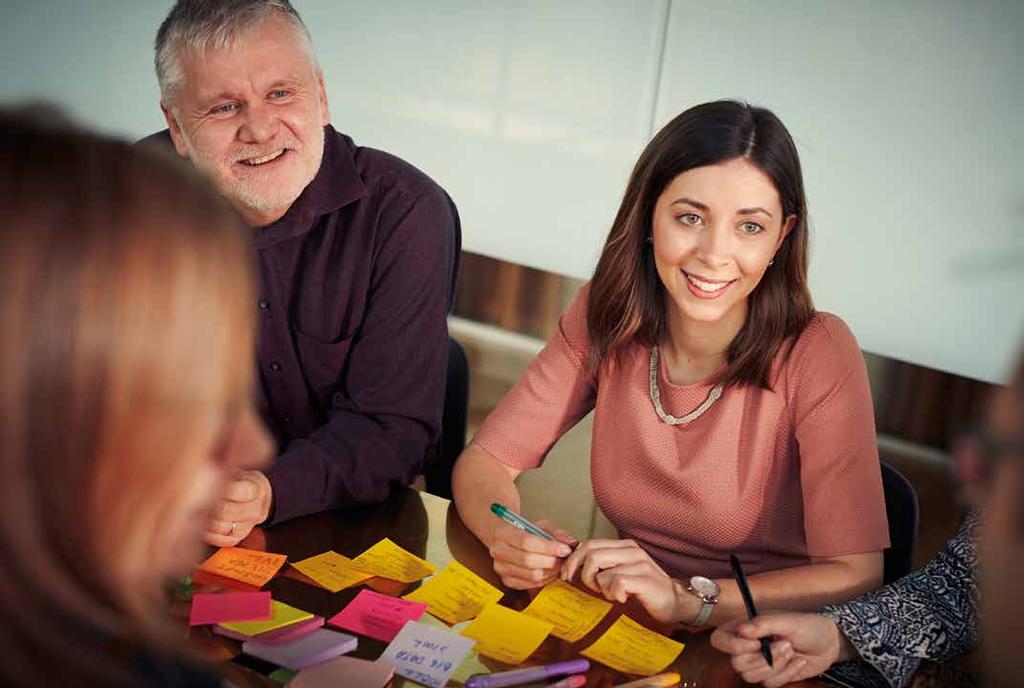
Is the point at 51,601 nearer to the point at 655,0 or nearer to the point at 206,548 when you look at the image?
the point at 206,548

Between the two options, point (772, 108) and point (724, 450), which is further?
point (772, 108)

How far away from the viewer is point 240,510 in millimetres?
1822

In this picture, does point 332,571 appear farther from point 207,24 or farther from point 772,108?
point 772,108

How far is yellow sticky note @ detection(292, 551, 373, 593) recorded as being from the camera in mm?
1676

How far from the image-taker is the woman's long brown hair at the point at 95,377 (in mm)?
758

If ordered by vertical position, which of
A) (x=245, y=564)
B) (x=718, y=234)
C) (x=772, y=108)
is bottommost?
(x=245, y=564)

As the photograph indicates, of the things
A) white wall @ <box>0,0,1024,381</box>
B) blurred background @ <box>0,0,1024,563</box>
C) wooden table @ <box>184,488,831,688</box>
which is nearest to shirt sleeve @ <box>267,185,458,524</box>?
wooden table @ <box>184,488,831,688</box>

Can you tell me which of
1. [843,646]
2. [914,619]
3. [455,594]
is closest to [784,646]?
[843,646]

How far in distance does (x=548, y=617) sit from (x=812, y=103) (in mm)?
3157

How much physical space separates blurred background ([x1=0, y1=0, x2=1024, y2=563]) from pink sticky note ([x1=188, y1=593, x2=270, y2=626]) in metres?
2.62

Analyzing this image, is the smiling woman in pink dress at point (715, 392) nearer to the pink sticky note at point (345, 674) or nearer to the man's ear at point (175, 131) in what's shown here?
the pink sticky note at point (345, 674)

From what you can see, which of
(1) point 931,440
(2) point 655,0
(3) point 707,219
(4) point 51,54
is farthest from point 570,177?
(4) point 51,54

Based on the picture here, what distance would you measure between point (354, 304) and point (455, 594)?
0.84 meters

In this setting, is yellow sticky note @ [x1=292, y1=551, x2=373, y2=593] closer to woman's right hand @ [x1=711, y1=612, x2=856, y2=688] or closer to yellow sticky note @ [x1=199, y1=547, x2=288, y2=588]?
yellow sticky note @ [x1=199, y1=547, x2=288, y2=588]
